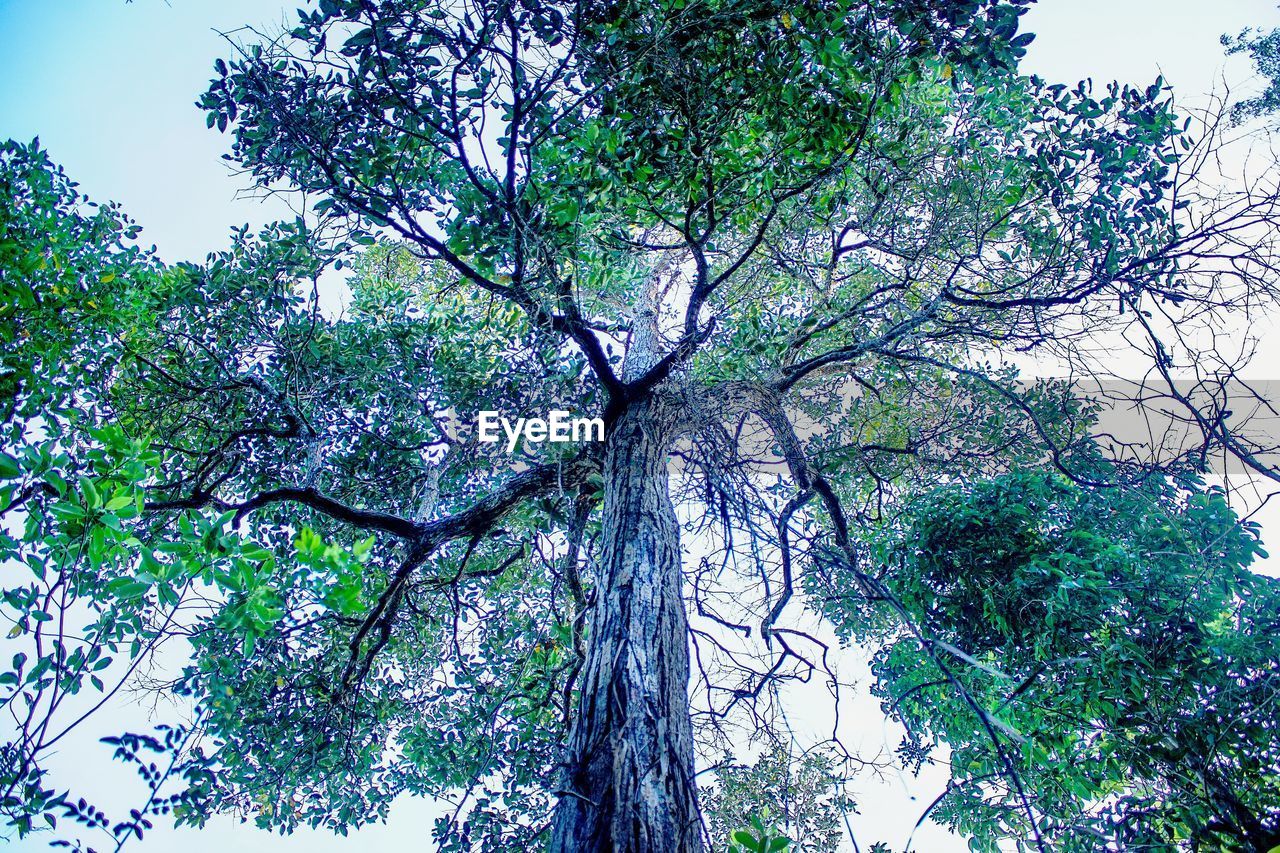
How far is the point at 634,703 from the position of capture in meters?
2.38

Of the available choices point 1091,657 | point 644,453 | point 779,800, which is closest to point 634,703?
point 644,453

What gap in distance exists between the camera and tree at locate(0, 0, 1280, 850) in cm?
252

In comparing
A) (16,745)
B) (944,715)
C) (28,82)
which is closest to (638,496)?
(16,745)

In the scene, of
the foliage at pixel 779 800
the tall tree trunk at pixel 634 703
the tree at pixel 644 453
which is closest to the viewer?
the tall tree trunk at pixel 634 703

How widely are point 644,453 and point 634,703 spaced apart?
5.45 feet

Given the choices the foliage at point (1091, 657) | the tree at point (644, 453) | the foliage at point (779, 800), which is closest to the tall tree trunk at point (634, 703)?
the tree at point (644, 453)

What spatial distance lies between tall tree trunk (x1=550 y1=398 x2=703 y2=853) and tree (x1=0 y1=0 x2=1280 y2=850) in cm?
2

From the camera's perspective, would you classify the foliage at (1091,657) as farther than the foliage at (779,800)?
No

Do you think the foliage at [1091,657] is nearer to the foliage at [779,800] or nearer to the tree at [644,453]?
the tree at [644,453]

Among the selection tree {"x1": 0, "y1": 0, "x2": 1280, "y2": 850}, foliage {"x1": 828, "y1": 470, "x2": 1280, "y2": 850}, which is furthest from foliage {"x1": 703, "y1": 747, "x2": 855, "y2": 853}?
foliage {"x1": 828, "y1": 470, "x2": 1280, "y2": 850}

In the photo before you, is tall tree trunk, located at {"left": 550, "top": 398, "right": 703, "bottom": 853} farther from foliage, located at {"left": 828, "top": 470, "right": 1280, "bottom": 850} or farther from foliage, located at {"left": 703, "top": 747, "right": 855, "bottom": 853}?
foliage, located at {"left": 703, "top": 747, "right": 855, "bottom": 853}

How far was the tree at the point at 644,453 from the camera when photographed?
8.27 feet

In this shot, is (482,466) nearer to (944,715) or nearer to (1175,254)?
(944,715)

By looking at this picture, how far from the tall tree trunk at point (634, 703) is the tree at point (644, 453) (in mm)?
17
